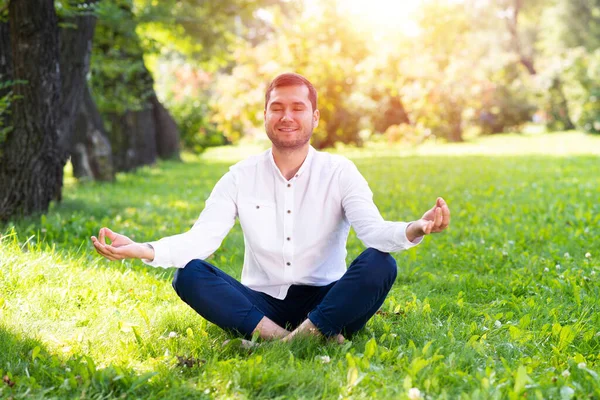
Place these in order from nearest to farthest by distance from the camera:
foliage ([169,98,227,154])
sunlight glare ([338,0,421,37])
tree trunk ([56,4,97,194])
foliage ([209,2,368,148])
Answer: tree trunk ([56,4,97,194])
foliage ([169,98,227,154])
foliage ([209,2,368,148])
sunlight glare ([338,0,421,37])

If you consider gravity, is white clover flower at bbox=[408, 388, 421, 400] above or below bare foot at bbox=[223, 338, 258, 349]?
above

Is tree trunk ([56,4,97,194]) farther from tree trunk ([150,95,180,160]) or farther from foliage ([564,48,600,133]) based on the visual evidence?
foliage ([564,48,600,133])

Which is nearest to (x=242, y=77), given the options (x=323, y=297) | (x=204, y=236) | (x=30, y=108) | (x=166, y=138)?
(x=166, y=138)

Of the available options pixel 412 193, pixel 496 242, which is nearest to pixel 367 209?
pixel 496 242

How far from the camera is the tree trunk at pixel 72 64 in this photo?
8.34m

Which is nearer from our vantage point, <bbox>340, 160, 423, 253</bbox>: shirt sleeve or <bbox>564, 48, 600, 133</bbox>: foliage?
<bbox>340, 160, 423, 253</bbox>: shirt sleeve

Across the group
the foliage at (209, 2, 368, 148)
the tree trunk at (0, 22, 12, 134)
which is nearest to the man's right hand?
the tree trunk at (0, 22, 12, 134)

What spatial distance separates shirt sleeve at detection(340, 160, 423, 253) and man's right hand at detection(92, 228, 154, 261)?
104cm

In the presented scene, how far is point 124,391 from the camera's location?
2.83 m

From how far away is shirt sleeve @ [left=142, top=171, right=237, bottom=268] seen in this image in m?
3.40

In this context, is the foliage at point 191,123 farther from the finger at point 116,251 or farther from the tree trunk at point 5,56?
the finger at point 116,251

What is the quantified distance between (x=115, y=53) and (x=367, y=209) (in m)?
10.1

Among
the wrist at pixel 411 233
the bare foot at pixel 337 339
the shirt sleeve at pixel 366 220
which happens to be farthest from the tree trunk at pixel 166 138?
the wrist at pixel 411 233

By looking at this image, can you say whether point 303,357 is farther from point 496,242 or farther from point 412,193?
point 412,193
